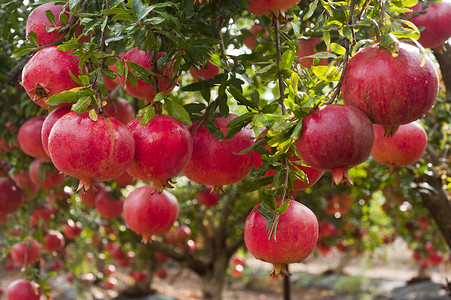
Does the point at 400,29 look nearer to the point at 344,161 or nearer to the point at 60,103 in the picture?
the point at 344,161

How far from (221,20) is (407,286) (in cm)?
1002

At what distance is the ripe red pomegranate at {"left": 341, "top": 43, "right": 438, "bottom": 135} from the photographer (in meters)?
0.84

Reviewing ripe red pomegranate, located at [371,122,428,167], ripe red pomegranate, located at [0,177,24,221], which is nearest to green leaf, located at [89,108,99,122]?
ripe red pomegranate, located at [371,122,428,167]

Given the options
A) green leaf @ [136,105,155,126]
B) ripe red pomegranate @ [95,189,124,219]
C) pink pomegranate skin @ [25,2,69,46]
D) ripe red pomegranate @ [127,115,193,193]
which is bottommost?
ripe red pomegranate @ [95,189,124,219]

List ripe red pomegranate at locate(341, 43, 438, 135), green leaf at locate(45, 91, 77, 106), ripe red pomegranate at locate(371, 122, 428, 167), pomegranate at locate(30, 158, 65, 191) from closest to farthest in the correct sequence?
ripe red pomegranate at locate(341, 43, 438, 135)
green leaf at locate(45, 91, 77, 106)
ripe red pomegranate at locate(371, 122, 428, 167)
pomegranate at locate(30, 158, 65, 191)

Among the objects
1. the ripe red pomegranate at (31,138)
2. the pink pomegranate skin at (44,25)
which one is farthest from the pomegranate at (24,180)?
the pink pomegranate skin at (44,25)

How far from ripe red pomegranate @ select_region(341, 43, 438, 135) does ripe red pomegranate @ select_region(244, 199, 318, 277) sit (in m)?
0.29

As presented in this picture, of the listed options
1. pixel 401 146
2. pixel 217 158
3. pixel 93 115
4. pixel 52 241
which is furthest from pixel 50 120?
pixel 52 241

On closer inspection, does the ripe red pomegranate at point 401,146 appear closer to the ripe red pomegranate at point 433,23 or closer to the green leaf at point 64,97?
the ripe red pomegranate at point 433,23

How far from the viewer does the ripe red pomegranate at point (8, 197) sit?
7.79 feet

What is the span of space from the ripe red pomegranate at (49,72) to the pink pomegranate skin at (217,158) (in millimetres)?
359

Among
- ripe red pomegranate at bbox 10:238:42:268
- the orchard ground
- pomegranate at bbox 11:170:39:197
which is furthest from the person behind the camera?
the orchard ground

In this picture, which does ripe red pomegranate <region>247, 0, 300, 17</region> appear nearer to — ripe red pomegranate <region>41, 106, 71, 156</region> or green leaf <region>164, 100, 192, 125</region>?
green leaf <region>164, 100, 192, 125</region>

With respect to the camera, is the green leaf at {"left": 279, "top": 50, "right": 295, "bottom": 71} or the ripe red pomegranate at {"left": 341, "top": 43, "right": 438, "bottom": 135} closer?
the ripe red pomegranate at {"left": 341, "top": 43, "right": 438, "bottom": 135}
